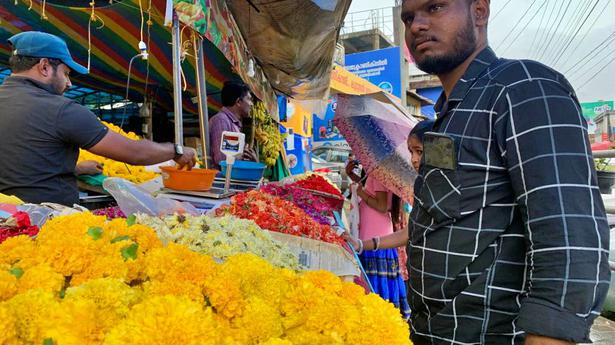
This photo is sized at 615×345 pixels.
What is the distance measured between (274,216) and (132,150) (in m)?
0.93

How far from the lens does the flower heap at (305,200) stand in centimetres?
272

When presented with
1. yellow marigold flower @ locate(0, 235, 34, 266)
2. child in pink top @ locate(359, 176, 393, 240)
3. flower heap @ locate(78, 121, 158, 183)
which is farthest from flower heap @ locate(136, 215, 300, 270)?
child in pink top @ locate(359, 176, 393, 240)

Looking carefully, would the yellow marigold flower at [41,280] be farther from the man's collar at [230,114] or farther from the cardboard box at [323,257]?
the man's collar at [230,114]

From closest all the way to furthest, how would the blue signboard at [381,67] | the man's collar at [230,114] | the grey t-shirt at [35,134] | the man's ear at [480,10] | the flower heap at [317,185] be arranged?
the man's ear at [480,10], the grey t-shirt at [35,134], the flower heap at [317,185], the man's collar at [230,114], the blue signboard at [381,67]

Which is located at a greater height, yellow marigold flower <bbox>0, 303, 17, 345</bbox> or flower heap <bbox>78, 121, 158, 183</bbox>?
flower heap <bbox>78, 121, 158, 183</bbox>

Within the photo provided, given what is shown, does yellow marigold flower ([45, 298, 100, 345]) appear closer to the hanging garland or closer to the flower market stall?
the flower market stall

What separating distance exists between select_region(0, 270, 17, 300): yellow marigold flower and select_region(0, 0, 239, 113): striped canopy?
6.95 ft

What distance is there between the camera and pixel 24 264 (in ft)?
3.12

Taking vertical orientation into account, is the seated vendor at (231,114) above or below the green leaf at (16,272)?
above

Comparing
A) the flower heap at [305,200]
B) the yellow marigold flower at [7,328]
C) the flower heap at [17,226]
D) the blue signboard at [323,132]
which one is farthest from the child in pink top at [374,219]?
the blue signboard at [323,132]

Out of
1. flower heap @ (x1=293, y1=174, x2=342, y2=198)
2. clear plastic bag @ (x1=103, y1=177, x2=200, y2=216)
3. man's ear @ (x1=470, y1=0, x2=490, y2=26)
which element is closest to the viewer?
man's ear @ (x1=470, y1=0, x2=490, y2=26)

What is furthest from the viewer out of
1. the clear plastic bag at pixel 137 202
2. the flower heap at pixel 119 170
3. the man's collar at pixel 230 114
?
the man's collar at pixel 230 114

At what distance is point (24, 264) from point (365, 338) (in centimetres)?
85

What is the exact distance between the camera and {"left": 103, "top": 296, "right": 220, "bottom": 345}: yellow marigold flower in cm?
66
